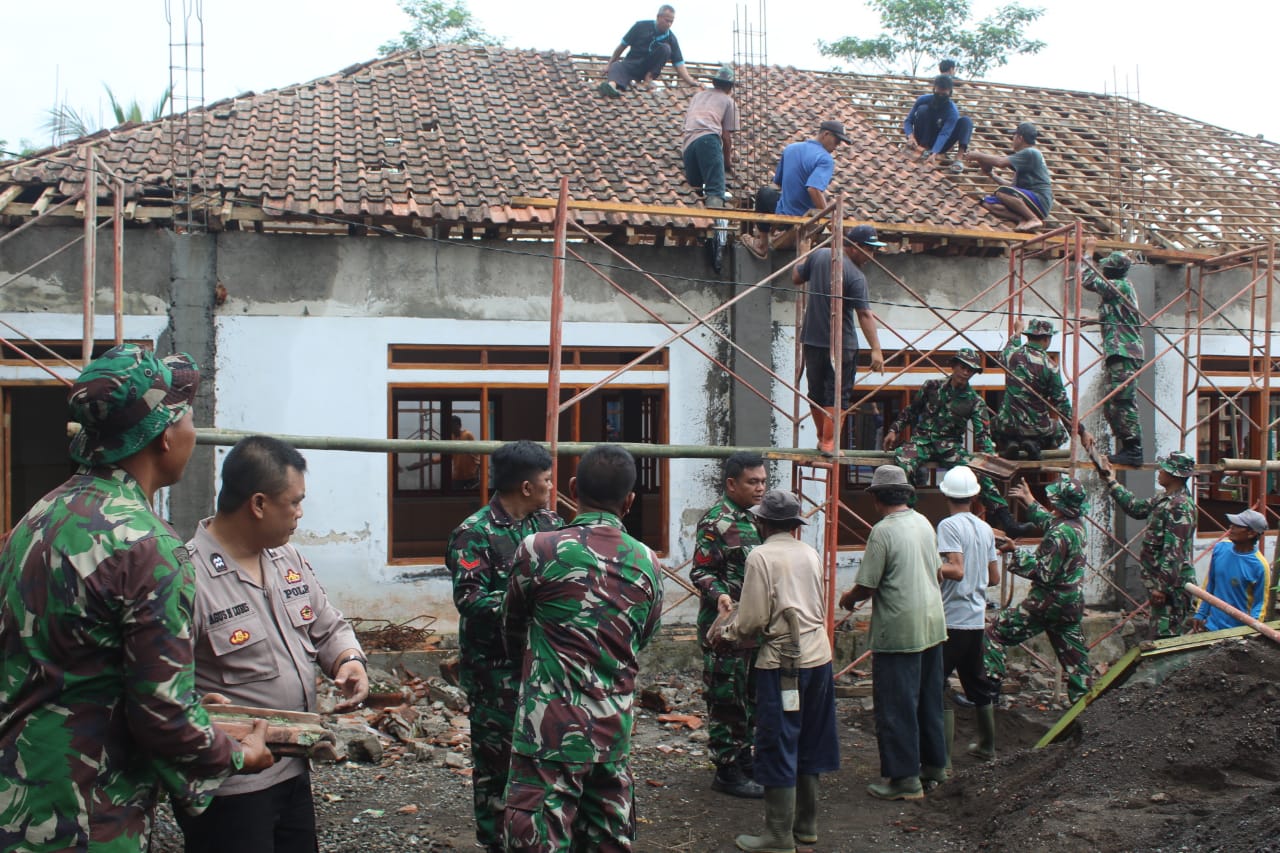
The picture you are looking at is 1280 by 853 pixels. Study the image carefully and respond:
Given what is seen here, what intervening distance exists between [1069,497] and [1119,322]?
3.15m

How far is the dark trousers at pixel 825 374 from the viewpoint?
27.0ft

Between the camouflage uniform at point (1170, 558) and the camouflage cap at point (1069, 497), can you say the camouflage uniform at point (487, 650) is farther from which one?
the camouflage uniform at point (1170, 558)

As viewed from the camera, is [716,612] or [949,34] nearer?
[716,612]

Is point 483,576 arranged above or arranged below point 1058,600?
above

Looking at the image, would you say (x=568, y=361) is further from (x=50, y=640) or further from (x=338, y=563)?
(x=50, y=640)

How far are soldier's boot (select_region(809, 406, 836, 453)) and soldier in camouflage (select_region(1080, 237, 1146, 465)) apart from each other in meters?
2.77

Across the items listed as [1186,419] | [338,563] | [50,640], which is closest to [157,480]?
[50,640]

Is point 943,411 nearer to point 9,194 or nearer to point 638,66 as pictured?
point 638,66

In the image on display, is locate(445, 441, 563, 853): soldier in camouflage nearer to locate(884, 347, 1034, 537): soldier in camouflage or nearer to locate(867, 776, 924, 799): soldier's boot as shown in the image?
locate(867, 776, 924, 799): soldier's boot

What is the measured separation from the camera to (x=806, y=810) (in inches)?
200

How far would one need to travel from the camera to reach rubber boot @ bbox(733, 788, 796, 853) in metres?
4.88

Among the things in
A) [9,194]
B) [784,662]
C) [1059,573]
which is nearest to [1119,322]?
[1059,573]

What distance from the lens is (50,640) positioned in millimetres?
2176

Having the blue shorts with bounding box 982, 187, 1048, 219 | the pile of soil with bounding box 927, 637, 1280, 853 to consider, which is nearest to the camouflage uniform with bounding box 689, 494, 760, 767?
the pile of soil with bounding box 927, 637, 1280, 853
